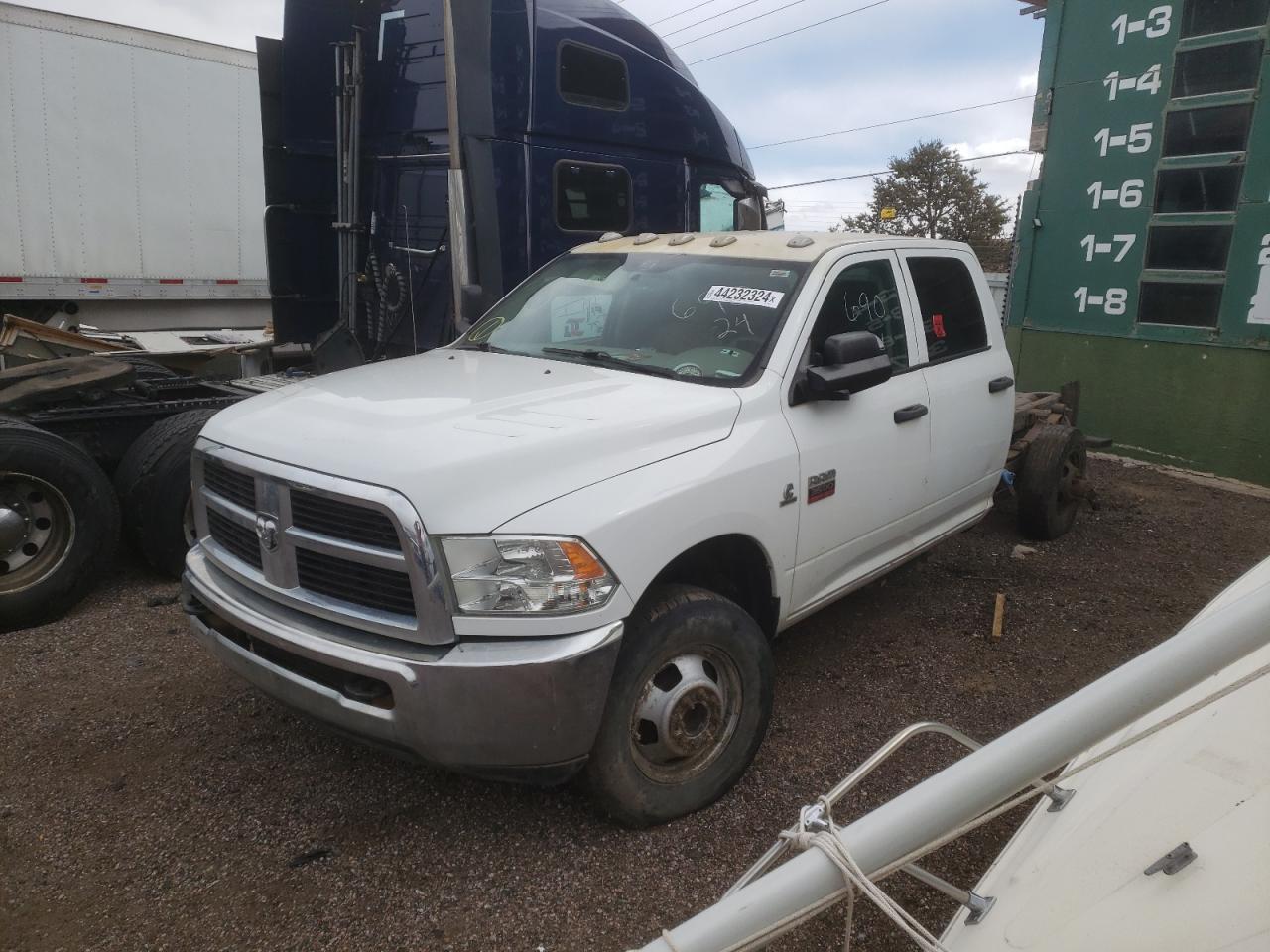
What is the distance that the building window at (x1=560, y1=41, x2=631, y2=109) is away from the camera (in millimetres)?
6465

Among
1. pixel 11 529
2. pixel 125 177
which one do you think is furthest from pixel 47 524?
pixel 125 177

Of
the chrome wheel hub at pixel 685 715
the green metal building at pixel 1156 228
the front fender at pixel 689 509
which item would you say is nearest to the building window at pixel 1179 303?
the green metal building at pixel 1156 228

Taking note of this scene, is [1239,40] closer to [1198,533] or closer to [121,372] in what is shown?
[1198,533]

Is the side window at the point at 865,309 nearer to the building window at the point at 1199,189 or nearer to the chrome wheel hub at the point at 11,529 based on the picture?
the chrome wheel hub at the point at 11,529

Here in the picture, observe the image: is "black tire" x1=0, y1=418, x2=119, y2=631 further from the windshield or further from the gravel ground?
the windshield

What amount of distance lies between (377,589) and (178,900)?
107 cm

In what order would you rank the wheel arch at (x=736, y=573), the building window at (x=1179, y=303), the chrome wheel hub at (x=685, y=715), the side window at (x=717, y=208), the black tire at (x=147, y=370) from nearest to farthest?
the chrome wheel hub at (x=685, y=715)
the wheel arch at (x=736, y=573)
the black tire at (x=147, y=370)
the building window at (x=1179, y=303)
the side window at (x=717, y=208)

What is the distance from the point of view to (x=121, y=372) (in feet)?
16.5

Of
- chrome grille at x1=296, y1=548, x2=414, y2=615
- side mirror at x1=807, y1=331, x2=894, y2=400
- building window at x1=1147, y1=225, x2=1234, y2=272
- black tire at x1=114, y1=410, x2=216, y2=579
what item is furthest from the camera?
building window at x1=1147, y1=225, x2=1234, y2=272

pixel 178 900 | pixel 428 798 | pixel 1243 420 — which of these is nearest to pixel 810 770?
pixel 428 798

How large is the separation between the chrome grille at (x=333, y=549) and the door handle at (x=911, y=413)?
223 cm

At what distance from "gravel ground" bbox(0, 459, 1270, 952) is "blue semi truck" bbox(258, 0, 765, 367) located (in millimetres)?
2935

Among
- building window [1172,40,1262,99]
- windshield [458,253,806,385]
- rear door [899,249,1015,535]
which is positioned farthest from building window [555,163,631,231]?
building window [1172,40,1262,99]

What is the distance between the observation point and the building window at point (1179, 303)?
7.52m
